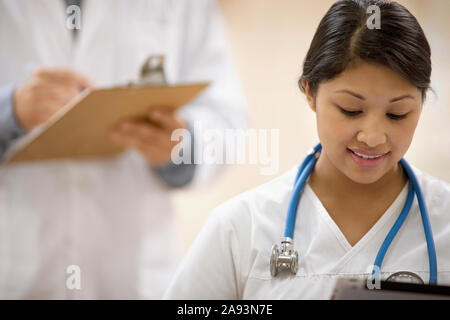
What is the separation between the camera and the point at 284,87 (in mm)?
1055

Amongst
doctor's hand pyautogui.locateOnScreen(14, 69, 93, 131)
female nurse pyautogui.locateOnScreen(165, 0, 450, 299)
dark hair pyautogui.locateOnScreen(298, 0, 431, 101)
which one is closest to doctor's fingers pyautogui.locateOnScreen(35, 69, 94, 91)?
doctor's hand pyautogui.locateOnScreen(14, 69, 93, 131)

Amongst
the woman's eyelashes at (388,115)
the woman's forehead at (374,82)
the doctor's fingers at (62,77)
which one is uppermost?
the doctor's fingers at (62,77)

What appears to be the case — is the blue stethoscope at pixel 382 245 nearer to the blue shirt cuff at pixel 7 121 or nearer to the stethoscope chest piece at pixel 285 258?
the stethoscope chest piece at pixel 285 258

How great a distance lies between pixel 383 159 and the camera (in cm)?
75

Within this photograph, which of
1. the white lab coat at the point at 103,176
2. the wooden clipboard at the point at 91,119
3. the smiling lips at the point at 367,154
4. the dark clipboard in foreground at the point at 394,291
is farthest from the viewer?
the white lab coat at the point at 103,176

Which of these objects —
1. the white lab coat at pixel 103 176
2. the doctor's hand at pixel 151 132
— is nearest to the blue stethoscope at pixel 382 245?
the doctor's hand at pixel 151 132

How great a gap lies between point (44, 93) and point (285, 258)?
0.64m

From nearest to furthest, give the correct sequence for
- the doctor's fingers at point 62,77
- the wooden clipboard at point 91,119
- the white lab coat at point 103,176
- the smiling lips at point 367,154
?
the smiling lips at point 367,154, the wooden clipboard at point 91,119, the doctor's fingers at point 62,77, the white lab coat at point 103,176

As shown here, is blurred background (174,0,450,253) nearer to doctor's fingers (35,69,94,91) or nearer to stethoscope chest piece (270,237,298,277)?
stethoscope chest piece (270,237,298,277)

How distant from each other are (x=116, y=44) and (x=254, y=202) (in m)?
0.61

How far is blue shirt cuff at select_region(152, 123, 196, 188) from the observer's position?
1.30m

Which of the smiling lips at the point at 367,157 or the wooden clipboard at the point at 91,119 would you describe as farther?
the wooden clipboard at the point at 91,119

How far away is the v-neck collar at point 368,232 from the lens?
78 centimetres
